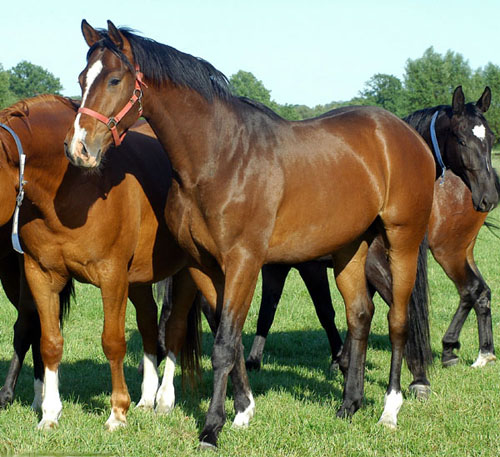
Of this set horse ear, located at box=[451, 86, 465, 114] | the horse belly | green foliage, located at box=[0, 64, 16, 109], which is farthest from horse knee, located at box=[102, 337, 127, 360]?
green foliage, located at box=[0, 64, 16, 109]

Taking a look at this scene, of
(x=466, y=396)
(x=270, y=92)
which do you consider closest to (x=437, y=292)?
(x=466, y=396)

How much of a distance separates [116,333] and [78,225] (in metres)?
0.79

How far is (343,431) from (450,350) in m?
2.63

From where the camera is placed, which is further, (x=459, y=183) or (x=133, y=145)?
(x=459, y=183)

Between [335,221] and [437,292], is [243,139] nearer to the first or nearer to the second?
[335,221]

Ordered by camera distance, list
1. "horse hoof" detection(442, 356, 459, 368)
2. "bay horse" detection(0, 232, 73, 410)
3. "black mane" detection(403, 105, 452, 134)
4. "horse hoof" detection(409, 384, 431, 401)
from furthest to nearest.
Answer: "horse hoof" detection(442, 356, 459, 368) < "black mane" detection(403, 105, 452, 134) < "horse hoof" detection(409, 384, 431, 401) < "bay horse" detection(0, 232, 73, 410)

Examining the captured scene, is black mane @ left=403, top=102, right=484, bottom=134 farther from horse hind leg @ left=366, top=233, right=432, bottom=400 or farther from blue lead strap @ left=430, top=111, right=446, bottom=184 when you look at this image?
horse hind leg @ left=366, top=233, right=432, bottom=400

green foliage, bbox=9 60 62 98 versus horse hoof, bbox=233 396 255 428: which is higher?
green foliage, bbox=9 60 62 98

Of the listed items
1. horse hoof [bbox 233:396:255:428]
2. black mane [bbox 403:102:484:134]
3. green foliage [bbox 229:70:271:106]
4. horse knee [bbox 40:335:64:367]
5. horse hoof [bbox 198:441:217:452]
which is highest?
green foliage [bbox 229:70:271:106]

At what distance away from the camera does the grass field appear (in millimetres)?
4156

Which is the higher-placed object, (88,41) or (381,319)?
(88,41)

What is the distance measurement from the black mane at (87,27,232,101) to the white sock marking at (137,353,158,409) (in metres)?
2.27

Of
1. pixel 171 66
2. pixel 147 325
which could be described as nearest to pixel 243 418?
pixel 147 325

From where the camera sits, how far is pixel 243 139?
14.2 feet
